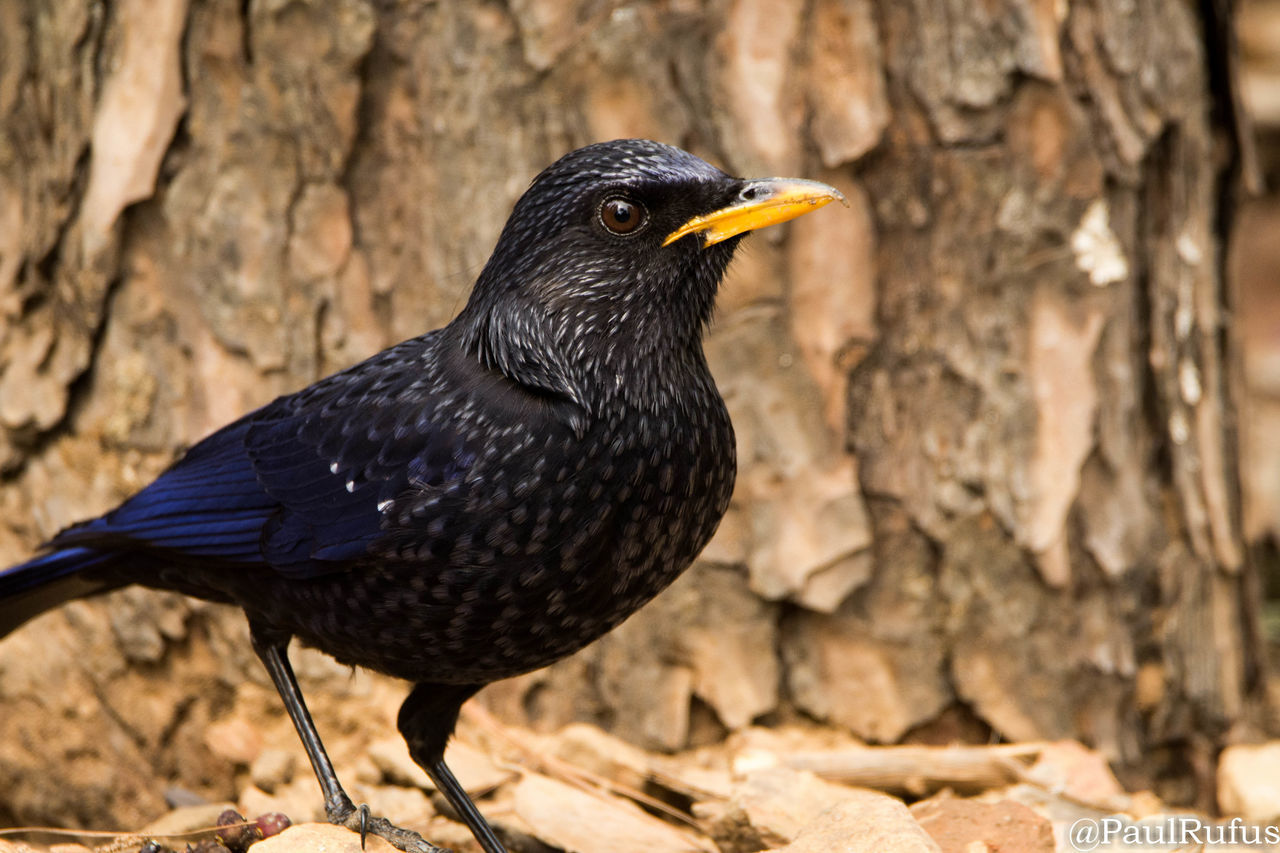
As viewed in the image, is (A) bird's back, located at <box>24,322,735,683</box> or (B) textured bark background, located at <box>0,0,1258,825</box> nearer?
(A) bird's back, located at <box>24,322,735,683</box>

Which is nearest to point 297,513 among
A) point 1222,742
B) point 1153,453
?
point 1153,453

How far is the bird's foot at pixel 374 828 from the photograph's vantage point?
3186 mm

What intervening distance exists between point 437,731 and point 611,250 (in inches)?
53.5

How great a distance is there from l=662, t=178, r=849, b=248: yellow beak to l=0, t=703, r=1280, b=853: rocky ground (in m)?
1.33

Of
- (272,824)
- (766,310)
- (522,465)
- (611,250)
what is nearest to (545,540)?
(522,465)

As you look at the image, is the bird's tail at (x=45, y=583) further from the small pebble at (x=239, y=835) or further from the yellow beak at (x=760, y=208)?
the yellow beak at (x=760, y=208)

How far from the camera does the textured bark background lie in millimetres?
4176

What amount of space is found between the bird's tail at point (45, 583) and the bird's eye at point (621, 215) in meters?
1.70

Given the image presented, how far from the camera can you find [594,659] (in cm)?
452

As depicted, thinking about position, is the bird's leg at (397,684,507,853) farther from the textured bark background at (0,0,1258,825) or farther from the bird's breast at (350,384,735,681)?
the textured bark background at (0,0,1258,825)

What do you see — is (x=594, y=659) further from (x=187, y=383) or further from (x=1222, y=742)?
(x=1222, y=742)

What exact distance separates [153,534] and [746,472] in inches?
72.4

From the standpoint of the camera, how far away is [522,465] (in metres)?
2.94

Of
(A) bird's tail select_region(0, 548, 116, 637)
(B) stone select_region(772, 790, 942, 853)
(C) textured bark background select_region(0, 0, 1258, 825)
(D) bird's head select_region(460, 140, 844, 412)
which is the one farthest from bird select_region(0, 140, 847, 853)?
(C) textured bark background select_region(0, 0, 1258, 825)
